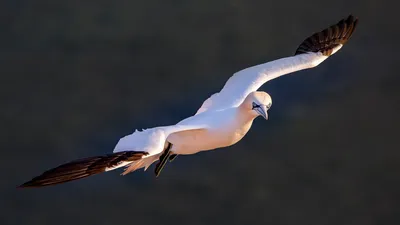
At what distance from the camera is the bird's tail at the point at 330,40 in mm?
7770

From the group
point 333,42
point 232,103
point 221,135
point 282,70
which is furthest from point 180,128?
point 333,42

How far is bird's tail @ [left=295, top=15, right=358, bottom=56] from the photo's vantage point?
7770 mm

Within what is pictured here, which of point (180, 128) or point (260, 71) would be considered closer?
point (180, 128)

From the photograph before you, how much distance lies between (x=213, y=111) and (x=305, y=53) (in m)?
1.10

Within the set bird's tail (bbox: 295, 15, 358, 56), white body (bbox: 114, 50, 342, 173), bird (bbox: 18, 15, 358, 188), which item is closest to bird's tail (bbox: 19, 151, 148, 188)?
bird (bbox: 18, 15, 358, 188)

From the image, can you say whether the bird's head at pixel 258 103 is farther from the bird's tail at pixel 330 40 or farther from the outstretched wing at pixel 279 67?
the bird's tail at pixel 330 40

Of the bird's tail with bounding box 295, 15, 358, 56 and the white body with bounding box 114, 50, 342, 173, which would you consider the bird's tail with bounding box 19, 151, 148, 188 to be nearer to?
the white body with bounding box 114, 50, 342, 173

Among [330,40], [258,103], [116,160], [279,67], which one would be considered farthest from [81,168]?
[330,40]

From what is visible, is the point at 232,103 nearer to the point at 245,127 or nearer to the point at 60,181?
the point at 245,127

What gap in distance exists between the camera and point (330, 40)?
7902 mm

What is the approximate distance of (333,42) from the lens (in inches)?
311

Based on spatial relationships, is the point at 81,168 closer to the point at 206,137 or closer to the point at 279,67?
the point at 206,137

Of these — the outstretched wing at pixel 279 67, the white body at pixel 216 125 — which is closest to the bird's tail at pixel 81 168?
the white body at pixel 216 125

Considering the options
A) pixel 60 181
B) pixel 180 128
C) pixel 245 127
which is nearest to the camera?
pixel 60 181
